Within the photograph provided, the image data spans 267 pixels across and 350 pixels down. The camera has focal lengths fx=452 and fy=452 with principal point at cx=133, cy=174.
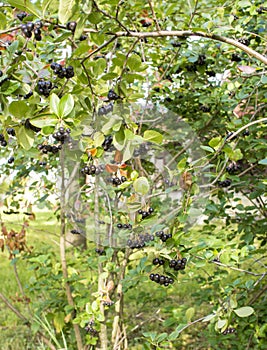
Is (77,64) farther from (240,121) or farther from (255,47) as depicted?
(255,47)

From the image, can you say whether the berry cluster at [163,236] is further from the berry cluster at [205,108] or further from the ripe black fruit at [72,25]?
the berry cluster at [205,108]

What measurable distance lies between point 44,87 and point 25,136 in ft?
0.48

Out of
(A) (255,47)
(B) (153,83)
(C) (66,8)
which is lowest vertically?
(B) (153,83)

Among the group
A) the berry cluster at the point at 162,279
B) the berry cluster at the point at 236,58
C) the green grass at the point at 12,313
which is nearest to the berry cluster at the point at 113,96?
the berry cluster at the point at 162,279

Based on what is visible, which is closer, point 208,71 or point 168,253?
point 168,253

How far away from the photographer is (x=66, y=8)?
0.79 metres

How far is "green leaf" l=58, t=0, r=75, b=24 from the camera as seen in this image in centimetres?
78

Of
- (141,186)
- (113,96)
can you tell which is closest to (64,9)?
(113,96)

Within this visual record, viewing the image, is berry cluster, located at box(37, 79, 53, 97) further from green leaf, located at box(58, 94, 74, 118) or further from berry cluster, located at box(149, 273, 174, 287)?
berry cluster, located at box(149, 273, 174, 287)

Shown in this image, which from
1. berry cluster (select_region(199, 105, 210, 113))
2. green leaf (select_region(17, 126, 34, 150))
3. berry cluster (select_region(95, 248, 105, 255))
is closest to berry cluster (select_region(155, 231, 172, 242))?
green leaf (select_region(17, 126, 34, 150))

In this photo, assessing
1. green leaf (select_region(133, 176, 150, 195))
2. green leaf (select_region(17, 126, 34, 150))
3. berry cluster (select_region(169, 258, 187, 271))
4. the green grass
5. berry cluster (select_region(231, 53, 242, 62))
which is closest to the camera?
green leaf (select_region(17, 126, 34, 150))

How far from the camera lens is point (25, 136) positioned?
3.01 ft

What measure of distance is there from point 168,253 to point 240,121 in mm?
888

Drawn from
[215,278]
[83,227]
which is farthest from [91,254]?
[215,278]
